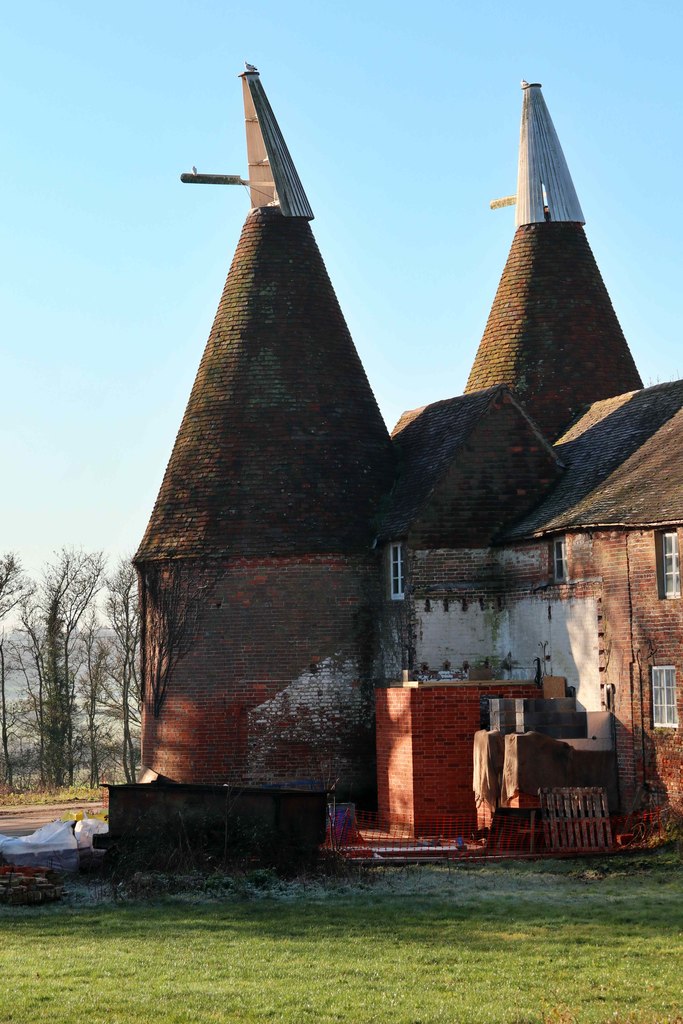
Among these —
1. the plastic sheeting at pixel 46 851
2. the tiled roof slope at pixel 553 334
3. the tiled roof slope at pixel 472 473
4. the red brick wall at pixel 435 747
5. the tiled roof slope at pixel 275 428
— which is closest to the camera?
the plastic sheeting at pixel 46 851

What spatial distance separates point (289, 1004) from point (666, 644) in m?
10.3

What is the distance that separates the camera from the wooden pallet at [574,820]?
18859 mm

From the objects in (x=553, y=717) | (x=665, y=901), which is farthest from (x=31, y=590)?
(x=665, y=901)

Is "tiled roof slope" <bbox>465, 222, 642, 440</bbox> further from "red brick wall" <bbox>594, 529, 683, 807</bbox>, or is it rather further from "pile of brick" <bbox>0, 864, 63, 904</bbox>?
"pile of brick" <bbox>0, 864, 63, 904</bbox>

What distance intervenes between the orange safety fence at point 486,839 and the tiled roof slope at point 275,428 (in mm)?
5386

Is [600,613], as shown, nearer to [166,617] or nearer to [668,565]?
[668,565]

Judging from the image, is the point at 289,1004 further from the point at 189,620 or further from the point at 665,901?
the point at 189,620

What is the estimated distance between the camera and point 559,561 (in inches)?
881

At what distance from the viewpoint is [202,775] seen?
24.0 metres

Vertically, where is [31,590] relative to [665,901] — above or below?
above

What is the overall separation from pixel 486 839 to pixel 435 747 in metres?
1.93

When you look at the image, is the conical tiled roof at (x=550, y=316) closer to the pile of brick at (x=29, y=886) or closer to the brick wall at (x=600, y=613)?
the brick wall at (x=600, y=613)

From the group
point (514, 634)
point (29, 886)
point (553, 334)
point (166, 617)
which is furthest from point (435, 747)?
point (553, 334)

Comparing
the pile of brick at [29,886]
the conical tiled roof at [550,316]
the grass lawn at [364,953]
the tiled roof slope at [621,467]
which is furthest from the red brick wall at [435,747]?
the conical tiled roof at [550,316]
